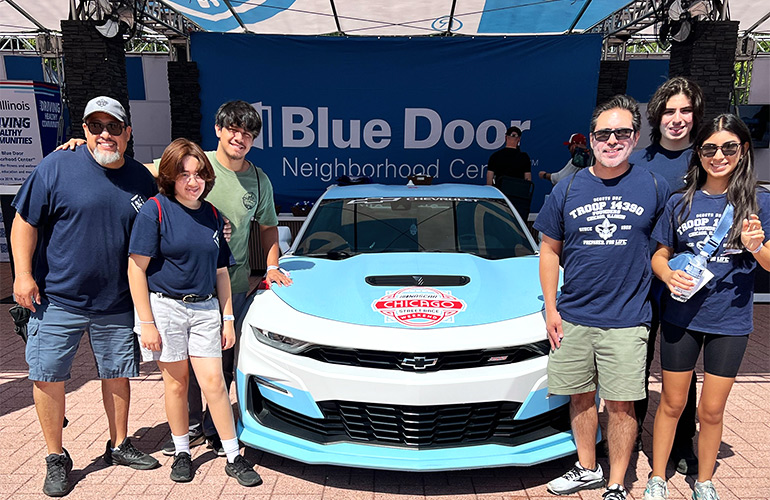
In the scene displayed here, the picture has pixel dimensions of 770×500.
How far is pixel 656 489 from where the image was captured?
257cm

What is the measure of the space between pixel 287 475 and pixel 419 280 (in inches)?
48.4

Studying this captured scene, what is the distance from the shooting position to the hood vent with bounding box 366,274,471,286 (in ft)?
9.55

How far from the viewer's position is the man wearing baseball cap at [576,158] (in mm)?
4316

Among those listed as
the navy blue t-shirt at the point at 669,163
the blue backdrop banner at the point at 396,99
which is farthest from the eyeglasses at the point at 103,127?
the blue backdrop banner at the point at 396,99

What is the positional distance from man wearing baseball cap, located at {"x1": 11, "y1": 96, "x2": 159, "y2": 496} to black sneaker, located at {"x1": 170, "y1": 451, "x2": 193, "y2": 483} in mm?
502

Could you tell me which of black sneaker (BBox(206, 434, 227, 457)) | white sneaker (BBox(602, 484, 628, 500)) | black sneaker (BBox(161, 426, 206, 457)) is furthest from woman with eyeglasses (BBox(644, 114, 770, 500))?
black sneaker (BBox(161, 426, 206, 457))

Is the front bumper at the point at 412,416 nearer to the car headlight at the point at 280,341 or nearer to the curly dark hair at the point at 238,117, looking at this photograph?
the car headlight at the point at 280,341

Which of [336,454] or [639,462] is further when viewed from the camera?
[639,462]

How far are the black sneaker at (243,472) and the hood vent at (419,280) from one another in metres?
1.13

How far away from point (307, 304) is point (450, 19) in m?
7.59

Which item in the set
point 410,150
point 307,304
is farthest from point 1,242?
point 307,304

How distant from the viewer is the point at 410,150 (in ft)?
32.8

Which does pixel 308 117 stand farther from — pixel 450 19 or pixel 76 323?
pixel 76 323

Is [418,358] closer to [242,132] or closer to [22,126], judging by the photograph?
[242,132]
